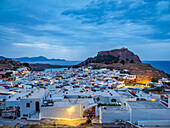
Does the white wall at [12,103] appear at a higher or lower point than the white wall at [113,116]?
higher

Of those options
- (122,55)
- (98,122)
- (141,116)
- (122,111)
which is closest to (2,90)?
(98,122)

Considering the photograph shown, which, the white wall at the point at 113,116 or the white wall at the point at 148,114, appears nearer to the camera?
the white wall at the point at 148,114

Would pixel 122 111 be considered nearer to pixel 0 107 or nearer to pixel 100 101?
pixel 100 101

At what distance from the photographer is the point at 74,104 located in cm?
1486

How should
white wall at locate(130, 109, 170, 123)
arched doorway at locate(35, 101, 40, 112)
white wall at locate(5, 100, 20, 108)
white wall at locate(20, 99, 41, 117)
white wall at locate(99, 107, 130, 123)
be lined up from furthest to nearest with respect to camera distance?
white wall at locate(5, 100, 20, 108), arched doorway at locate(35, 101, 40, 112), white wall at locate(20, 99, 41, 117), white wall at locate(99, 107, 130, 123), white wall at locate(130, 109, 170, 123)

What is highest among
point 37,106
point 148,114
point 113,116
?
point 148,114

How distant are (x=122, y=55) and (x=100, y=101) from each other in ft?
356

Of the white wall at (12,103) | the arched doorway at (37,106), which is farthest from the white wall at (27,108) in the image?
the white wall at (12,103)

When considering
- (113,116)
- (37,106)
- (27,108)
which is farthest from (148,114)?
(27,108)

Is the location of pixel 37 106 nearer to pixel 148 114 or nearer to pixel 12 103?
pixel 12 103

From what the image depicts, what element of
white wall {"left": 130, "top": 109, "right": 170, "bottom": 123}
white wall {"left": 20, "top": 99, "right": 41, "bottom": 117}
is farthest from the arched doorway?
white wall {"left": 130, "top": 109, "right": 170, "bottom": 123}

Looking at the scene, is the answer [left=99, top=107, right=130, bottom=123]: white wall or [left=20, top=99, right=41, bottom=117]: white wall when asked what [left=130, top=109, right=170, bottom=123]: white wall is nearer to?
[left=99, top=107, right=130, bottom=123]: white wall

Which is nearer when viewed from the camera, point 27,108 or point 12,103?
point 27,108

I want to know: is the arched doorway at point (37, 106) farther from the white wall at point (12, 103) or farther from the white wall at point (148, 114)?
the white wall at point (148, 114)
